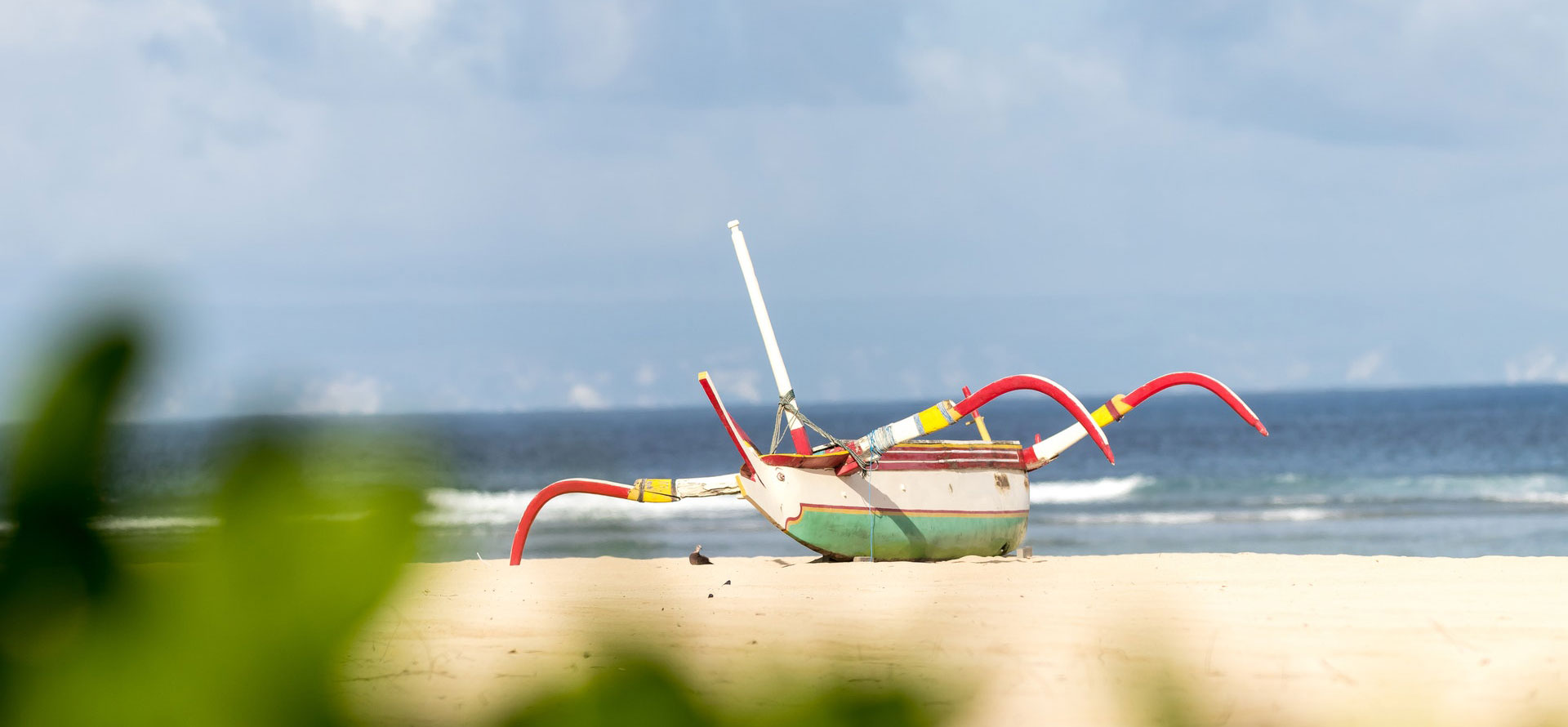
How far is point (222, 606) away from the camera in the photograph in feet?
1.70

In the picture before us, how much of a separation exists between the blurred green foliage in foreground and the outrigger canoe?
402 inches

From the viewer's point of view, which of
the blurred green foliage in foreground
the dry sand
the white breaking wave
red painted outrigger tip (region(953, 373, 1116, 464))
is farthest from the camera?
the white breaking wave

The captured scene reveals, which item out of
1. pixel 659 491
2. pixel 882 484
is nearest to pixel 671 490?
pixel 659 491

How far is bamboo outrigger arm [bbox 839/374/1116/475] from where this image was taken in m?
10.6

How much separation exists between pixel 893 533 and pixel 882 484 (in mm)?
469

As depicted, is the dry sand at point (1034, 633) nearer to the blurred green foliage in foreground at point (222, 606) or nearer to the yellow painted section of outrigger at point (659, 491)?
the blurred green foliage in foreground at point (222, 606)

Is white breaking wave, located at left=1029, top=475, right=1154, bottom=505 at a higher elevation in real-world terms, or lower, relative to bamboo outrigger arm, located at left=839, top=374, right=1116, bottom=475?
lower

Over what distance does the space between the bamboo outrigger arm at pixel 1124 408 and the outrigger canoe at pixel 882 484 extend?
2cm

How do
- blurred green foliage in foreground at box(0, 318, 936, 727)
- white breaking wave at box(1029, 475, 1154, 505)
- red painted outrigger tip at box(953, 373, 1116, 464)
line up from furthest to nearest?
white breaking wave at box(1029, 475, 1154, 505) < red painted outrigger tip at box(953, 373, 1116, 464) < blurred green foliage in foreground at box(0, 318, 936, 727)

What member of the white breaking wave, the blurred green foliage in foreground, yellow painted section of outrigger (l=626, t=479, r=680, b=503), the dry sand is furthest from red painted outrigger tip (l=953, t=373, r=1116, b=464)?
the white breaking wave

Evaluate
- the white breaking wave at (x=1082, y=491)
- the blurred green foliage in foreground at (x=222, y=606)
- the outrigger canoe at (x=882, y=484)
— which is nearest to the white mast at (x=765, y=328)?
the outrigger canoe at (x=882, y=484)

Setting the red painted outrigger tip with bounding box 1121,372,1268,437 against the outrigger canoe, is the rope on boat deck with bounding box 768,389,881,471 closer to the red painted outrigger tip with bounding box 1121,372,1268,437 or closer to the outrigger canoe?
the outrigger canoe

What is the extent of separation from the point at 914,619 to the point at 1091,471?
41.9 metres

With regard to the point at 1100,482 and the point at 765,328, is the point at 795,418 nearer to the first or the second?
the point at 765,328
